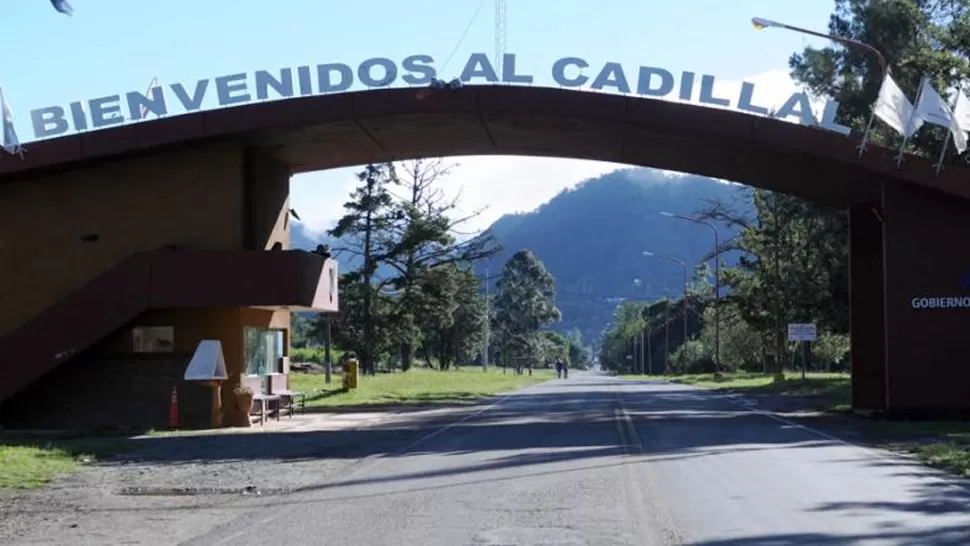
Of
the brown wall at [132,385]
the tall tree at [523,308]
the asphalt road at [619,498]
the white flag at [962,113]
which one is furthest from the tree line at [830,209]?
the tall tree at [523,308]

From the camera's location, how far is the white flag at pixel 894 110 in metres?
28.5

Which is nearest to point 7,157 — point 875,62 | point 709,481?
point 709,481

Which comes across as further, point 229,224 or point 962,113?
point 229,224

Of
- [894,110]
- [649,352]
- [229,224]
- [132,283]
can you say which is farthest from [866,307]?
[649,352]

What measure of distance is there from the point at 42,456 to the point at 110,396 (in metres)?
8.98

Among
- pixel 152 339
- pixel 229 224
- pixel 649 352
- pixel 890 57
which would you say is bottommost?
pixel 649 352

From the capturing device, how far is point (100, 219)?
29.7 m

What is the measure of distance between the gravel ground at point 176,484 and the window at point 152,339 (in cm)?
393

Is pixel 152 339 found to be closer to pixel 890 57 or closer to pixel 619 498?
pixel 619 498

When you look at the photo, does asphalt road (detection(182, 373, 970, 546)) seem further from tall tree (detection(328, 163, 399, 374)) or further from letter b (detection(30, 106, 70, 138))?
tall tree (detection(328, 163, 399, 374))

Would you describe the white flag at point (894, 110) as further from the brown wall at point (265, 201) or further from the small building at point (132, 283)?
the brown wall at point (265, 201)

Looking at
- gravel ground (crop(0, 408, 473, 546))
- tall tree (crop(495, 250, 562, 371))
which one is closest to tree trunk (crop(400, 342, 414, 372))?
gravel ground (crop(0, 408, 473, 546))

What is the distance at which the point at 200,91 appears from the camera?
29312mm

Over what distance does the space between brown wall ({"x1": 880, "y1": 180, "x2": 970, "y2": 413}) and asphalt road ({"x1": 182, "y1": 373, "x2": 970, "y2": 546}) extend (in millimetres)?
6796
